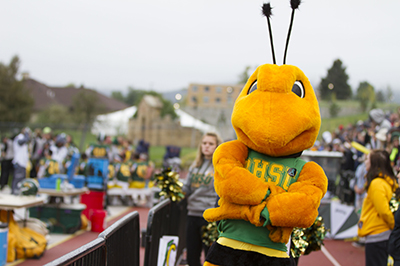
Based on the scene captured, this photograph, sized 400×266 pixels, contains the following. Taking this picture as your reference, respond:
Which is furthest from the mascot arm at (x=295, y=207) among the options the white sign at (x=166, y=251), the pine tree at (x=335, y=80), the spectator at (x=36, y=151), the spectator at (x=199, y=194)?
the spectator at (x=36, y=151)

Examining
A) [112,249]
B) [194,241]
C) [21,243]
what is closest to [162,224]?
[194,241]

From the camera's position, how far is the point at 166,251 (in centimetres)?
428

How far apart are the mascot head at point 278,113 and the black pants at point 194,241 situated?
2516 mm

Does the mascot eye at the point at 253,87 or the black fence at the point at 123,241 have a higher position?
the mascot eye at the point at 253,87

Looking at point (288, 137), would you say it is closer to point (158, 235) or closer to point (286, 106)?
point (286, 106)

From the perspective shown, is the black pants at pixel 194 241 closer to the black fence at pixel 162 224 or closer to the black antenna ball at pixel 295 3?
the black fence at pixel 162 224

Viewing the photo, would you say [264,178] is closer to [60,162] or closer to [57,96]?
[60,162]

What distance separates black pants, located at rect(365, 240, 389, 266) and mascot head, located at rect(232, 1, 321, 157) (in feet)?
8.53

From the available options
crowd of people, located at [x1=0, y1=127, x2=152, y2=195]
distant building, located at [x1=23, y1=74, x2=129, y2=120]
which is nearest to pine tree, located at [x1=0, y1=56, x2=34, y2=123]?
distant building, located at [x1=23, y1=74, x2=129, y2=120]

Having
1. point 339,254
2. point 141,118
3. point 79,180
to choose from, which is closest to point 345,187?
point 339,254

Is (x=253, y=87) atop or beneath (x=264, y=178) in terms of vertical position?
atop

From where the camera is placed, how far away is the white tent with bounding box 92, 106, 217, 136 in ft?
98.6

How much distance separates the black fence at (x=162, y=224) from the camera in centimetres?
428

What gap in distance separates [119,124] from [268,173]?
1142 inches
